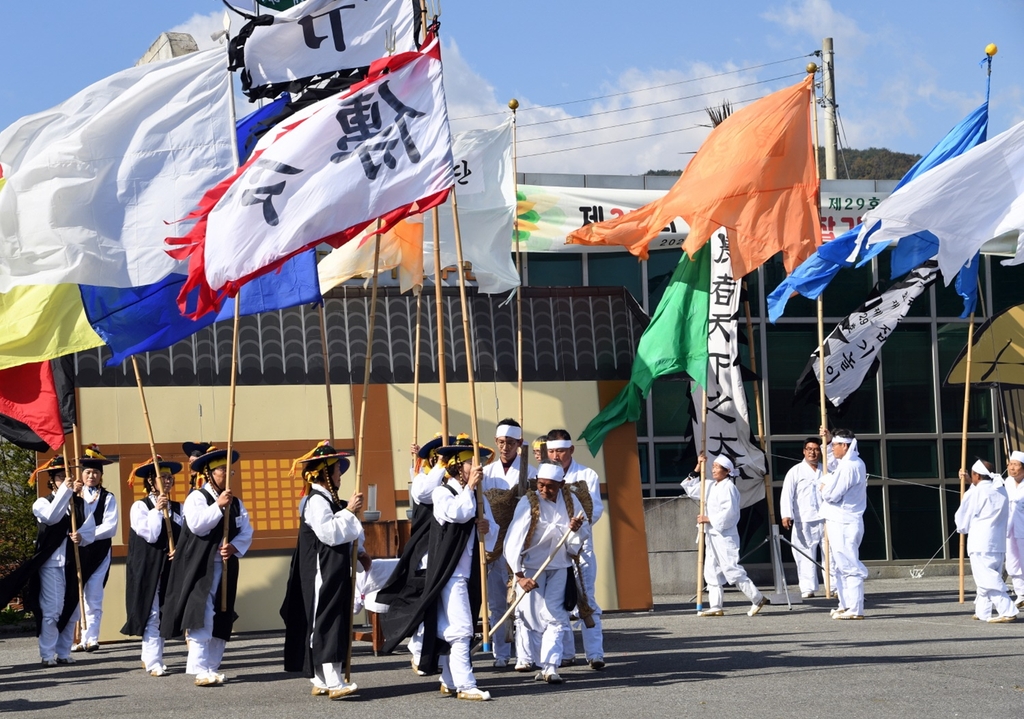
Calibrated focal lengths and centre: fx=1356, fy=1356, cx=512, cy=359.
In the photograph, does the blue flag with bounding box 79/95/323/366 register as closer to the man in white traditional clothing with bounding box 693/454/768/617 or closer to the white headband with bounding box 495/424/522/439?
the white headband with bounding box 495/424/522/439

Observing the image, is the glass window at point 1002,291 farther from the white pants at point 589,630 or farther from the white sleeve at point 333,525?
the white sleeve at point 333,525

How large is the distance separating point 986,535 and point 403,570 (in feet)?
21.7

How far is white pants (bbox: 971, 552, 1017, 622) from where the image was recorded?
12766 mm

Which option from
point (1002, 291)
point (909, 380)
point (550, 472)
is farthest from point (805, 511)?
point (550, 472)

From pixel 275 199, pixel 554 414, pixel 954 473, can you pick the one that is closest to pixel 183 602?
pixel 275 199

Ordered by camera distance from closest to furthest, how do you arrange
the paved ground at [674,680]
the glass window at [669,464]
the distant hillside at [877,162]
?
1. the paved ground at [674,680]
2. the glass window at [669,464]
3. the distant hillside at [877,162]

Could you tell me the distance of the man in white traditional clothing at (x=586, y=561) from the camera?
10008 millimetres

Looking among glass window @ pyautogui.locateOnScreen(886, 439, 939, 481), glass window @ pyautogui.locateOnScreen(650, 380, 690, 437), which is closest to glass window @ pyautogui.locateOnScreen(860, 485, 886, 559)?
glass window @ pyautogui.locateOnScreen(886, 439, 939, 481)

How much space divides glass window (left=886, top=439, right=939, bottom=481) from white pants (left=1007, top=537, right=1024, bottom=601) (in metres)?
4.48

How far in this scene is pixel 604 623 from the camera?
531 inches

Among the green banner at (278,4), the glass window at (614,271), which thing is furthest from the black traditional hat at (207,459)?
the glass window at (614,271)

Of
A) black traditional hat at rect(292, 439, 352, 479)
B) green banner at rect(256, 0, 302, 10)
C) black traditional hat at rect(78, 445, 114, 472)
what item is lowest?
black traditional hat at rect(292, 439, 352, 479)

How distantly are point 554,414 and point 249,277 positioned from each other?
6192mm

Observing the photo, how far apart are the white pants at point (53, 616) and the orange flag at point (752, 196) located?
6053 mm
